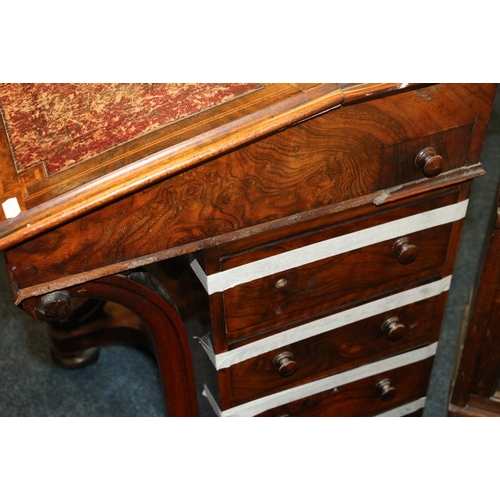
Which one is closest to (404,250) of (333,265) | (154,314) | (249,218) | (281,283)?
(333,265)

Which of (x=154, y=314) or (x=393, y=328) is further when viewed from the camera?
(x=393, y=328)

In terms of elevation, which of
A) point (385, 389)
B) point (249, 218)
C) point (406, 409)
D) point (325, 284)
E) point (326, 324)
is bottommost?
point (406, 409)

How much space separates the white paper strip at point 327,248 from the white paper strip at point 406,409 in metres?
0.55

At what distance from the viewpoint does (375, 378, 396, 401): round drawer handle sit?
1.77 meters

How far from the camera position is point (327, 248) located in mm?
1457

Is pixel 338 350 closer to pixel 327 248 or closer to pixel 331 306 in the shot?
pixel 331 306

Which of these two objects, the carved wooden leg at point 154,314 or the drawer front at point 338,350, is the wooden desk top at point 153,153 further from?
the drawer front at point 338,350

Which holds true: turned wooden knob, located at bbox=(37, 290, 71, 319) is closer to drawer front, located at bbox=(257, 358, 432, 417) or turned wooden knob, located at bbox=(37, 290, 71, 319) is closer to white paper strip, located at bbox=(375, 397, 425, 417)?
drawer front, located at bbox=(257, 358, 432, 417)

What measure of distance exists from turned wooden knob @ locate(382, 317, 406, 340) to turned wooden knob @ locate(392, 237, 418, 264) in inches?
7.1

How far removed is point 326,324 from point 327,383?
7.3 inches

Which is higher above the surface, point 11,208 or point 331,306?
point 11,208

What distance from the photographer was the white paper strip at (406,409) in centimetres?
185

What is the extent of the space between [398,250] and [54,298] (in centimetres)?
69

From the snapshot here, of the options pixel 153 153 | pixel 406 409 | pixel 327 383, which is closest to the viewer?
pixel 153 153
